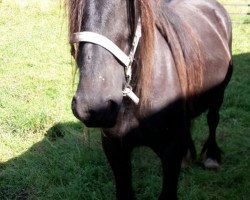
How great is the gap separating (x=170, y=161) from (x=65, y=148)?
1.35 meters

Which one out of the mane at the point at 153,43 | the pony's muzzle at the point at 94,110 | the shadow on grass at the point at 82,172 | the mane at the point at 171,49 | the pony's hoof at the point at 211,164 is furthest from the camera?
the pony's hoof at the point at 211,164

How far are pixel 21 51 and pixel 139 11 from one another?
4425mm

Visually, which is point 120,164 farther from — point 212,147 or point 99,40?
point 212,147

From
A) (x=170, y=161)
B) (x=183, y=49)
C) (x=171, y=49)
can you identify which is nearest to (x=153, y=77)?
(x=171, y=49)

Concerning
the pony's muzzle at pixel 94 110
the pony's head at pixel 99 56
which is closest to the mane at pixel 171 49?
the pony's head at pixel 99 56

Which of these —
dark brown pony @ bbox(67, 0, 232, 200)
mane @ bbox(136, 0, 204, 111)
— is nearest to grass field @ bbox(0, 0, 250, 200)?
dark brown pony @ bbox(67, 0, 232, 200)

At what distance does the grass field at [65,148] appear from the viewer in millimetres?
2777

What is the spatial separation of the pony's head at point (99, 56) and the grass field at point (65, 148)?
317mm

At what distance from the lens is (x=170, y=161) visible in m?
2.13

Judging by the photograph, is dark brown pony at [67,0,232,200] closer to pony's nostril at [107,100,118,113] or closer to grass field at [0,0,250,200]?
pony's nostril at [107,100,118,113]

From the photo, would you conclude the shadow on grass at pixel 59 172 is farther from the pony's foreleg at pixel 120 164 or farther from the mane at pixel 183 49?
the mane at pixel 183 49

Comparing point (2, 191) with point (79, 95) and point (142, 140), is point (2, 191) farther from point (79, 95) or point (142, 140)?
point (79, 95)

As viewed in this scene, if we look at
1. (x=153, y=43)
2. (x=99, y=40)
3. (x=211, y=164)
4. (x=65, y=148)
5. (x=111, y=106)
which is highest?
(x=99, y=40)

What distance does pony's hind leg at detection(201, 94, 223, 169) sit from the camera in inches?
122
